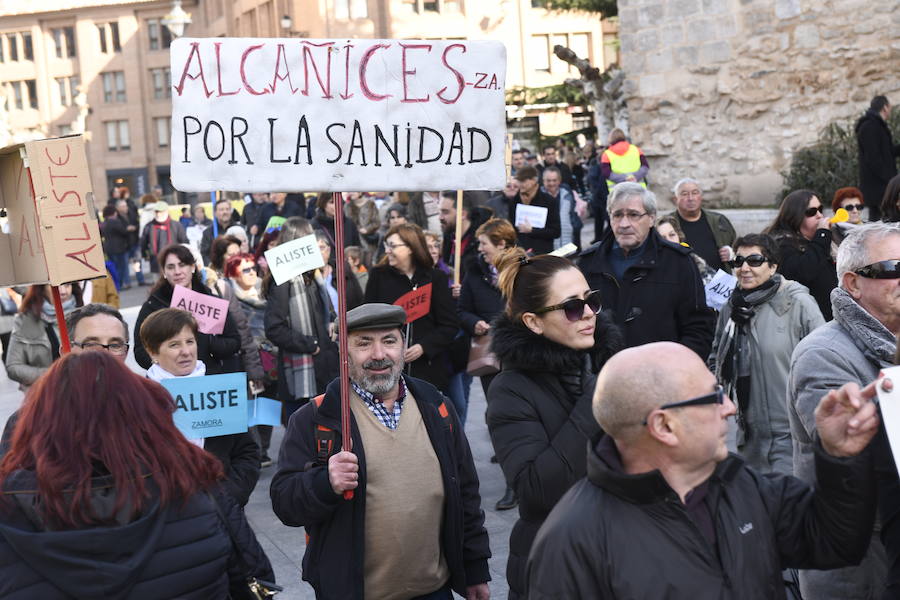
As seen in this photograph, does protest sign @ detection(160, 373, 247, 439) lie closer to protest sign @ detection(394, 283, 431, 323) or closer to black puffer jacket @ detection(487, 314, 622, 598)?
black puffer jacket @ detection(487, 314, 622, 598)

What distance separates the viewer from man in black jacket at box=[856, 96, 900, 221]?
38.1 feet

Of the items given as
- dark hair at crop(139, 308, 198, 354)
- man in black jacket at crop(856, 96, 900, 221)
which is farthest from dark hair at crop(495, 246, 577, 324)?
man in black jacket at crop(856, 96, 900, 221)

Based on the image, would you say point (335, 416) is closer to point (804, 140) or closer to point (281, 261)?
point (281, 261)

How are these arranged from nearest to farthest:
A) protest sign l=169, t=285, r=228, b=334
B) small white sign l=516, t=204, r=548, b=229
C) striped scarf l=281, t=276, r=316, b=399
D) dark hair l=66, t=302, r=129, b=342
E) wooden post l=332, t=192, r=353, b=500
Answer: wooden post l=332, t=192, r=353, b=500, dark hair l=66, t=302, r=129, b=342, protest sign l=169, t=285, r=228, b=334, striped scarf l=281, t=276, r=316, b=399, small white sign l=516, t=204, r=548, b=229

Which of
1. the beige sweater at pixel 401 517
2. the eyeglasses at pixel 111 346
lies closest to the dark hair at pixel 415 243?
the eyeglasses at pixel 111 346

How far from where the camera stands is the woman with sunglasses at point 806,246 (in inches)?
281

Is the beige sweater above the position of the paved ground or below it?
above

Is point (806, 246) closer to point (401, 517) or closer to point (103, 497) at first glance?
point (401, 517)

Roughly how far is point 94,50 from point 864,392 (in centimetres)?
7533

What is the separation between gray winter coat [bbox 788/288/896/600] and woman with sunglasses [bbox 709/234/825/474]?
6.08 feet

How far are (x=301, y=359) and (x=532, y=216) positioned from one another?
13.3ft

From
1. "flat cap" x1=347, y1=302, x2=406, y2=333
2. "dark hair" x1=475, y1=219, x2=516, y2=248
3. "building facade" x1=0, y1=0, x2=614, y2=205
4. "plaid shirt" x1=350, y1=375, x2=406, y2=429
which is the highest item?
"building facade" x1=0, y1=0, x2=614, y2=205

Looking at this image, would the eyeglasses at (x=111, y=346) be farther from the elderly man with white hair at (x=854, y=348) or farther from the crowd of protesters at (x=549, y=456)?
the elderly man with white hair at (x=854, y=348)

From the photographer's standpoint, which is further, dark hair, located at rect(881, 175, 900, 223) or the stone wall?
the stone wall
